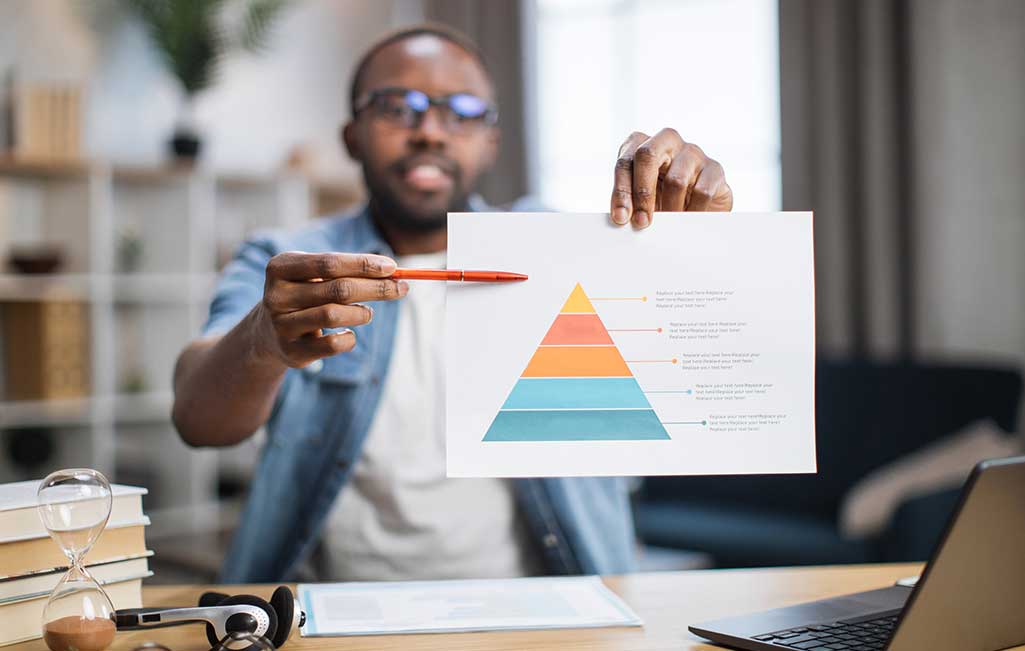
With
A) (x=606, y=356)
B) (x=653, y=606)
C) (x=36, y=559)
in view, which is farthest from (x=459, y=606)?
(x=36, y=559)

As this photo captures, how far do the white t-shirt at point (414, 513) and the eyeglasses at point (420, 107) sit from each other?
43 cm

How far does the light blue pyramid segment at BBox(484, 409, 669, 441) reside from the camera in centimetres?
109

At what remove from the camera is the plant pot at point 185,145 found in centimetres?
406

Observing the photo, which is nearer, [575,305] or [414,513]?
[575,305]

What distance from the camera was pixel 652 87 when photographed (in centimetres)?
450

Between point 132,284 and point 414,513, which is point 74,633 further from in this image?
point 132,284

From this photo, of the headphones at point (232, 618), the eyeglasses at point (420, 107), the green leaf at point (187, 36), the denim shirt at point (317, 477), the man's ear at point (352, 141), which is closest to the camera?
the headphones at point (232, 618)

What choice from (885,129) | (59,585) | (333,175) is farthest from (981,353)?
(59,585)

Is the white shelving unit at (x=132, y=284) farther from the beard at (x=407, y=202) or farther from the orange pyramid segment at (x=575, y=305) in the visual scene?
the orange pyramid segment at (x=575, y=305)

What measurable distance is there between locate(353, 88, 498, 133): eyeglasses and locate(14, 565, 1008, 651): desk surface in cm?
84

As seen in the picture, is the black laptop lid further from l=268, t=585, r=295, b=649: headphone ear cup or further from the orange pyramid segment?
l=268, t=585, r=295, b=649: headphone ear cup

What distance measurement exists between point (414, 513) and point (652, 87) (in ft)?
10.6

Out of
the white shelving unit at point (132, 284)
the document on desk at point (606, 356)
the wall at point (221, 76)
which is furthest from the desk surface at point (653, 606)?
the wall at point (221, 76)

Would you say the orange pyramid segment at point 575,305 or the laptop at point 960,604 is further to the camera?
the orange pyramid segment at point 575,305
